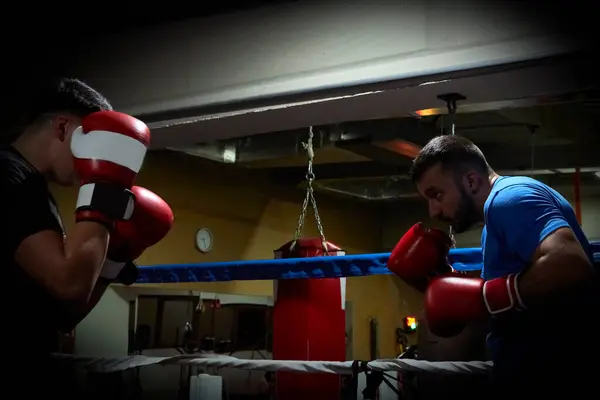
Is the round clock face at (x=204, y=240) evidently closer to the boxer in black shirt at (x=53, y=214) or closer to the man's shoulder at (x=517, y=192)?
the boxer in black shirt at (x=53, y=214)

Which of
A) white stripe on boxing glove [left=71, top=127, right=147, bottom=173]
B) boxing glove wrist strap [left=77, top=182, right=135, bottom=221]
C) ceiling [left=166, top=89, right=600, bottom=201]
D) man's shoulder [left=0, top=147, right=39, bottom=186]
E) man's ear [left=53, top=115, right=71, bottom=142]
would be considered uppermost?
ceiling [left=166, top=89, right=600, bottom=201]

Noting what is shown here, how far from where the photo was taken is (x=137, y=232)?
1.78m

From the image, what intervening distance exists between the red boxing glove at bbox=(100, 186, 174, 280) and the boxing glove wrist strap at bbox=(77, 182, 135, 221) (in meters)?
0.41

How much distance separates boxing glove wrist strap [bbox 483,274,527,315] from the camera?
1.34 metres

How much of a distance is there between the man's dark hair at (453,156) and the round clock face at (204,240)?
3.24m

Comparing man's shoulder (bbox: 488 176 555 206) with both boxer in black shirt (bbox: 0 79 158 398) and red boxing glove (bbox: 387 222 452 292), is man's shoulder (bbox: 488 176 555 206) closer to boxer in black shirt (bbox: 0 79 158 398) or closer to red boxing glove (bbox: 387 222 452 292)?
red boxing glove (bbox: 387 222 452 292)

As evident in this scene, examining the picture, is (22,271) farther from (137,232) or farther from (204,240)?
(204,240)

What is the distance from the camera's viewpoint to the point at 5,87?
2.96m

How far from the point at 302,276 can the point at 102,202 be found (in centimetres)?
94

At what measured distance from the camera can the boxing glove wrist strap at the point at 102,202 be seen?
1285 mm

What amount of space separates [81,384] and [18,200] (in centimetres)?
272

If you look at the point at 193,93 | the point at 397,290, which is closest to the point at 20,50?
the point at 193,93

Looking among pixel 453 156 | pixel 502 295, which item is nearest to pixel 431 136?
pixel 453 156

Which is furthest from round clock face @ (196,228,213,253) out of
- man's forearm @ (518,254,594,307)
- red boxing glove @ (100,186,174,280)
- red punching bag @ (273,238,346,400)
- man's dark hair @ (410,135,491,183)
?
man's forearm @ (518,254,594,307)
